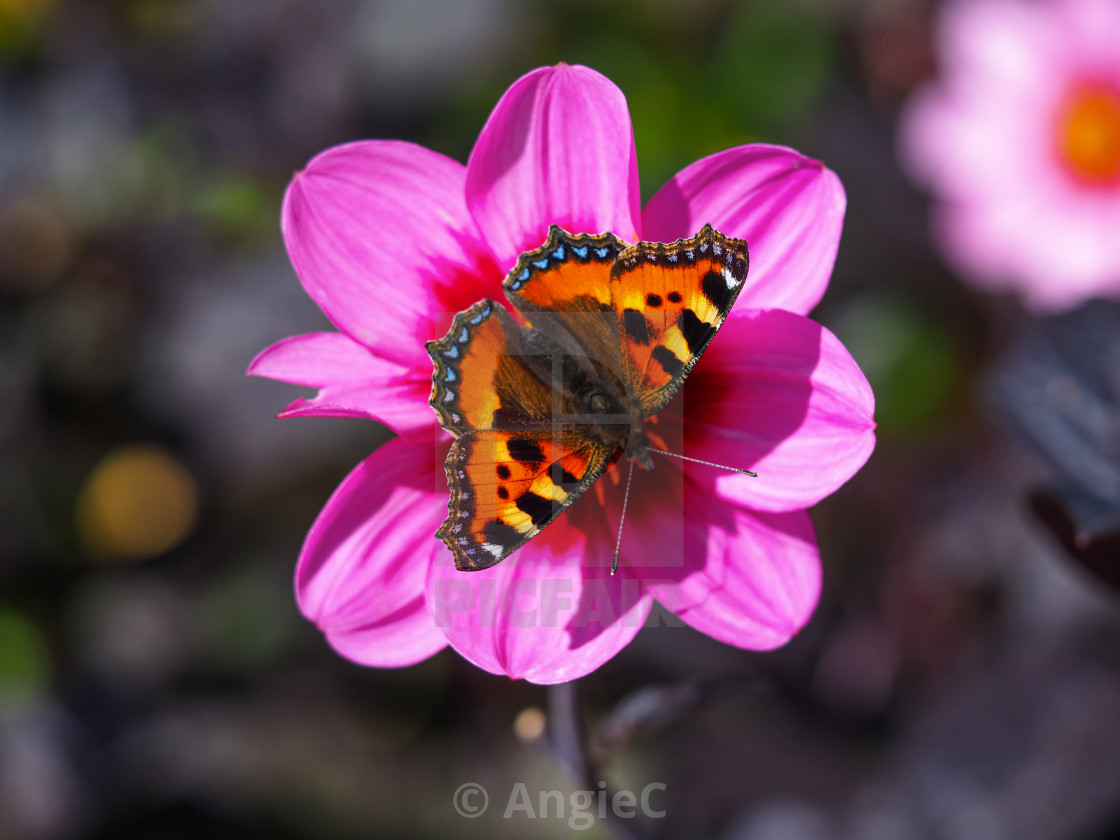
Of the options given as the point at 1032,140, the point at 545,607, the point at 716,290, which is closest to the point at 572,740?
the point at 545,607

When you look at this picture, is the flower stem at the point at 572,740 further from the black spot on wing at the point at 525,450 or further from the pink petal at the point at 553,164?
the pink petal at the point at 553,164

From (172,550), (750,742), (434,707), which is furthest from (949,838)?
(172,550)

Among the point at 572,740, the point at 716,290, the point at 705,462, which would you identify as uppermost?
the point at 716,290

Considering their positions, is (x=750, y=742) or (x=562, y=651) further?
(x=750, y=742)

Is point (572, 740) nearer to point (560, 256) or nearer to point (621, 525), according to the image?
point (621, 525)

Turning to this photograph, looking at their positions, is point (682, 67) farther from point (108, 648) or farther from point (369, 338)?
point (108, 648)

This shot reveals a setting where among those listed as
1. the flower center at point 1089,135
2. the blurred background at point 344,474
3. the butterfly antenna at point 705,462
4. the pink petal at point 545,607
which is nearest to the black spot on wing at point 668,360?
the butterfly antenna at point 705,462
